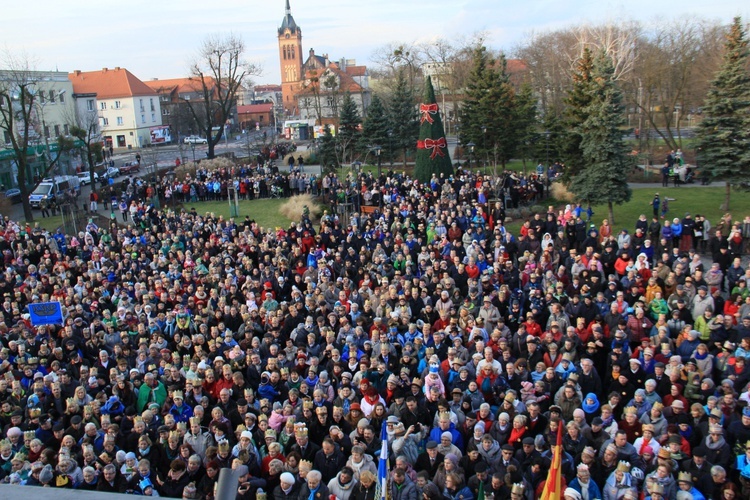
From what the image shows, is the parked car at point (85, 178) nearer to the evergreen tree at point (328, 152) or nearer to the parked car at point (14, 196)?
the parked car at point (14, 196)

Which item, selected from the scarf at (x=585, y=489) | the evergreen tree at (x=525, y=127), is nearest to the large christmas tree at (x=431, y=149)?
the evergreen tree at (x=525, y=127)

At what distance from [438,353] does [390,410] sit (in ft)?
5.54

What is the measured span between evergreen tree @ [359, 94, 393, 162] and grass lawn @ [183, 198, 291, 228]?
901cm

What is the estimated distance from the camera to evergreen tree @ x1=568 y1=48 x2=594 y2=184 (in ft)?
71.3

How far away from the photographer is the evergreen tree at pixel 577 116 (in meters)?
21.7

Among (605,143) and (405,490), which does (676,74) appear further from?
(405,490)

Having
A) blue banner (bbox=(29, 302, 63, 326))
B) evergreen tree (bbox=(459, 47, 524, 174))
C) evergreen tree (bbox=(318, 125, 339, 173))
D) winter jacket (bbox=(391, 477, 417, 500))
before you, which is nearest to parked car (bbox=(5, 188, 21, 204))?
evergreen tree (bbox=(318, 125, 339, 173))

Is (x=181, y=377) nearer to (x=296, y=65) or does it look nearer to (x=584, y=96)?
(x=584, y=96)

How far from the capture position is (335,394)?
8.40m

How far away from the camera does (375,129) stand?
35156 millimetres

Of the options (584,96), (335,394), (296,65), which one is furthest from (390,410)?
(296,65)

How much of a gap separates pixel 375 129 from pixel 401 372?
2828 centimetres

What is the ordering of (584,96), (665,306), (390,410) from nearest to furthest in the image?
(390,410) < (665,306) < (584,96)

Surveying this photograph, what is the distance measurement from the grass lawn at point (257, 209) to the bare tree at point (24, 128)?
7.44 metres
